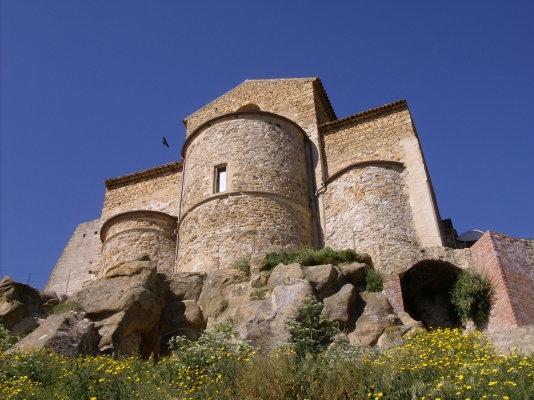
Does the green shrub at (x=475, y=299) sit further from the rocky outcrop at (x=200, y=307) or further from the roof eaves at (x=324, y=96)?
the roof eaves at (x=324, y=96)

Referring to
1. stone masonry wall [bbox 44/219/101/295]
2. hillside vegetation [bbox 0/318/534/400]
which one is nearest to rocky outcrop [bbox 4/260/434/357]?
hillside vegetation [bbox 0/318/534/400]

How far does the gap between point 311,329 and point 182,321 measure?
161 inches

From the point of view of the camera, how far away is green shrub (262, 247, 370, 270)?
15227mm

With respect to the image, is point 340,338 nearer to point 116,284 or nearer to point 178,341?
point 178,341

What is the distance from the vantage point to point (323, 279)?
14.1 meters

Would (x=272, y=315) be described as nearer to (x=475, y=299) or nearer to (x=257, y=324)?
(x=257, y=324)

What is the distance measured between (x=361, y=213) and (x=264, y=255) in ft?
11.4

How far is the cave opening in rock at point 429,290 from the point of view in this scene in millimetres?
15219

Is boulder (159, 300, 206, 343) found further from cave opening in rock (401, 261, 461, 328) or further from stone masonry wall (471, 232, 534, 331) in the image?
stone masonry wall (471, 232, 534, 331)

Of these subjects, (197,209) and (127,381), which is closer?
(127,381)

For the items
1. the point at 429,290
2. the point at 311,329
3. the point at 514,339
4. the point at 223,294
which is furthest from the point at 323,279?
the point at 514,339

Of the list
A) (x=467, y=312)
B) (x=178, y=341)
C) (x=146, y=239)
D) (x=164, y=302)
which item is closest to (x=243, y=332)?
(x=178, y=341)

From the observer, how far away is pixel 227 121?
2025cm

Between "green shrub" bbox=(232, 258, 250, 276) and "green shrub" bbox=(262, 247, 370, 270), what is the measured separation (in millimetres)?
591
